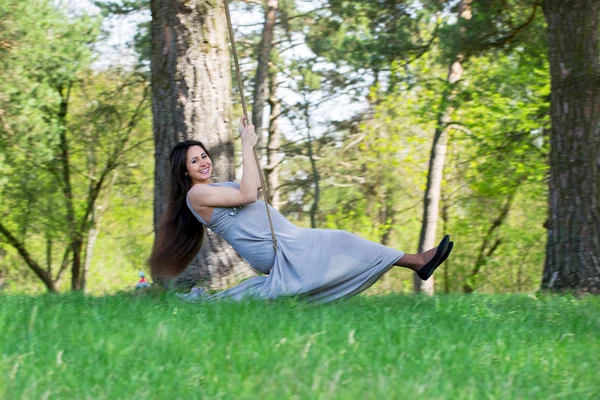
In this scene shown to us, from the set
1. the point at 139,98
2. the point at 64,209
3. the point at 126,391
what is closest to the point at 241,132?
the point at 126,391

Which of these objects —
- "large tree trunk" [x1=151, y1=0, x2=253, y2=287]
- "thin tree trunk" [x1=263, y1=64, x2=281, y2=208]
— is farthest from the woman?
"thin tree trunk" [x1=263, y1=64, x2=281, y2=208]

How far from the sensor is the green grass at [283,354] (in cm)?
346

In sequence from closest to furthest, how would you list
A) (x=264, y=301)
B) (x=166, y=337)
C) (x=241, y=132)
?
(x=166, y=337) → (x=264, y=301) → (x=241, y=132)

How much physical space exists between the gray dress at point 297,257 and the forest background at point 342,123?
25.6 feet

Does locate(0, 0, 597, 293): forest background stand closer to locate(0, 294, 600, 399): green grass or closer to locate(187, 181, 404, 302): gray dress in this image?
locate(187, 181, 404, 302): gray dress

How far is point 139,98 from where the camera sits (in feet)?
80.8

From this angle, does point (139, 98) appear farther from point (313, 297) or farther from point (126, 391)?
point (126, 391)

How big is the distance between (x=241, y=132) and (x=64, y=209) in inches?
882

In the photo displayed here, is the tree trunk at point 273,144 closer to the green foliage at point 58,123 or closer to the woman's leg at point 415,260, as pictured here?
the green foliage at point 58,123

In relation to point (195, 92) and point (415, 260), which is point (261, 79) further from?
point (415, 260)

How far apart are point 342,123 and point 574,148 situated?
16668 mm

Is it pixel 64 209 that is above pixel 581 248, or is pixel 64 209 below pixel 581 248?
above

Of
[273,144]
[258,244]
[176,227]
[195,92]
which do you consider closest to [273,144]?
[273,144]

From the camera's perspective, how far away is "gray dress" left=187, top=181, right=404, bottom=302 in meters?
6.26
